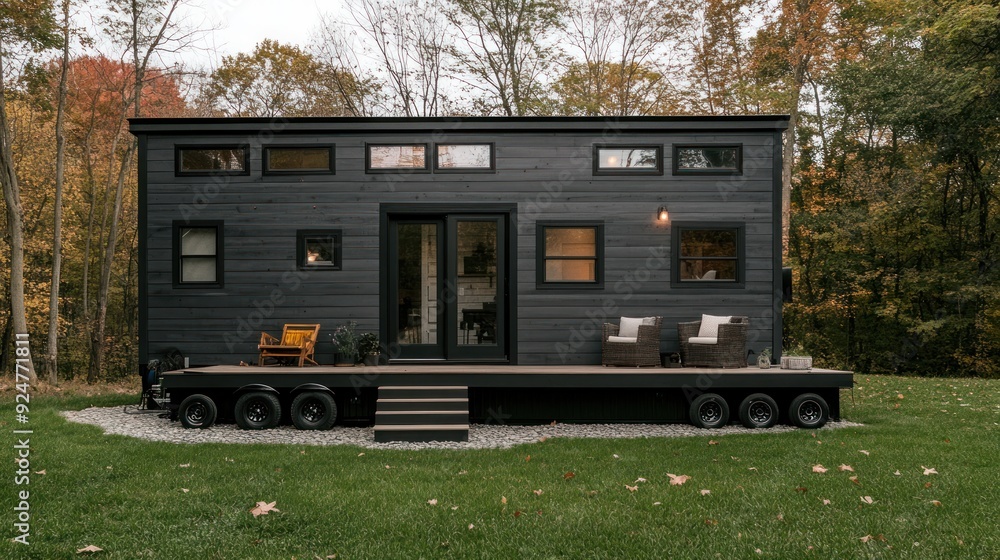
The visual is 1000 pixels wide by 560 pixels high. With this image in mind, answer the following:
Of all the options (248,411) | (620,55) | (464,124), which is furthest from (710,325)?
(620,55)

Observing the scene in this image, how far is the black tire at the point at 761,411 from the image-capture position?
7.77m

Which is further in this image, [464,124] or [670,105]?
[670,105]

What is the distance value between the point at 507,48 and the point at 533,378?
1110 centimetres

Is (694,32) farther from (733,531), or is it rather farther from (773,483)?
(733,531)

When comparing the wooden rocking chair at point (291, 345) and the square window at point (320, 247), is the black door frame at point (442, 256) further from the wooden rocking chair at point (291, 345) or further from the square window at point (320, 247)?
the wooden rocking chair at point (291, 345)

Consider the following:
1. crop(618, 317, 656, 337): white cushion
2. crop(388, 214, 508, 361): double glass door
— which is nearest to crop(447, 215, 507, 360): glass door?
crop(388, 214, 508, 361): double glass door

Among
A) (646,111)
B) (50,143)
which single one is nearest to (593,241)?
(646,111)

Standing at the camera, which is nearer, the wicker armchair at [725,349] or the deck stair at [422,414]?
the deck stair at [422,414]

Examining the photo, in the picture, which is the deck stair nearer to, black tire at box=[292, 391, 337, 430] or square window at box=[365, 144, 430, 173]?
black tire at box=[292, 391, 337, 430]

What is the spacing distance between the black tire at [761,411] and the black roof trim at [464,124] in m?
3.46

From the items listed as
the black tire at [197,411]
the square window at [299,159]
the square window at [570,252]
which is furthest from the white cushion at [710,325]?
the black tire at [197,411]

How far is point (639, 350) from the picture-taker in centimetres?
815

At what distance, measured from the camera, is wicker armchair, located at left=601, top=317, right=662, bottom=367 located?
26.7 ft

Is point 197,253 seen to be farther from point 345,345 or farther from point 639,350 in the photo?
point 639,350
